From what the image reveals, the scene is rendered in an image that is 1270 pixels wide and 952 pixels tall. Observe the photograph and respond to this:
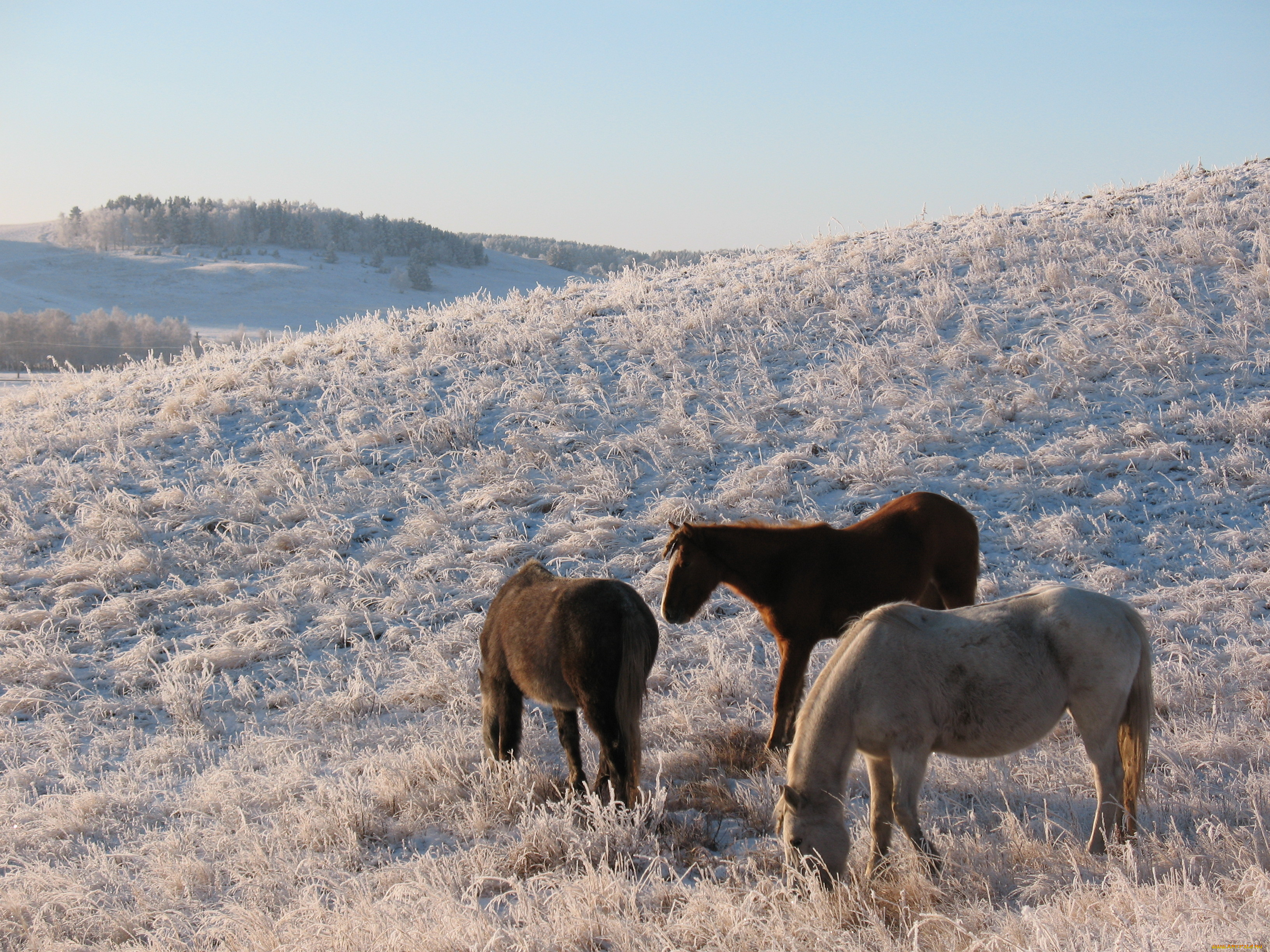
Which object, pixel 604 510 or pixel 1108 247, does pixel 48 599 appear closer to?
pixel 604 510

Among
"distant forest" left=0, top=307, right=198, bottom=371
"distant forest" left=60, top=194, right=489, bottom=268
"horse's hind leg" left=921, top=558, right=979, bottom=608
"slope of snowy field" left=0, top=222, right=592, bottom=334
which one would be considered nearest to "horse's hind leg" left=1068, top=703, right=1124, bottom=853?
"horse's hind leg" left=921, top=558, right=979, bottom=608

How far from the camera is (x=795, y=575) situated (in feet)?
18.0

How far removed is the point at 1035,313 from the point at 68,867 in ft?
41.1

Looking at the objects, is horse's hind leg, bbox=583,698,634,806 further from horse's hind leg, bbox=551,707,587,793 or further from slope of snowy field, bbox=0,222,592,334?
slope of snowy field, bbox=0,222,592,334

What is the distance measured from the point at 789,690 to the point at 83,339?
45429 millimetres

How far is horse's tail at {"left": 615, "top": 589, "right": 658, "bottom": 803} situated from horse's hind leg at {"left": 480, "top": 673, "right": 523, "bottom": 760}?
88 centimetres

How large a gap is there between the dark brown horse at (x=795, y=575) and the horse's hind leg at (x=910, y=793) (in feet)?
5.63

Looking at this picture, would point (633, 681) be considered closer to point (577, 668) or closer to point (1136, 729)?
point (577, 668)

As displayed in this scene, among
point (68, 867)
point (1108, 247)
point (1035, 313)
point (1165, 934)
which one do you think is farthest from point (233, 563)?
point (1108, 247)

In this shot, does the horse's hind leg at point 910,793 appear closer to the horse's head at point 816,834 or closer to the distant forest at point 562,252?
the horse's head at point 816,834

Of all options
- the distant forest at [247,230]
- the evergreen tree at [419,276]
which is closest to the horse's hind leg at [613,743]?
the evergreen tree at [419,276]

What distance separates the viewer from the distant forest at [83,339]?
114 feet

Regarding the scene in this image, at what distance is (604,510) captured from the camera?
30.9 ft

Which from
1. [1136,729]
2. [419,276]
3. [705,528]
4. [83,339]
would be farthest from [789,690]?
[419,276]
